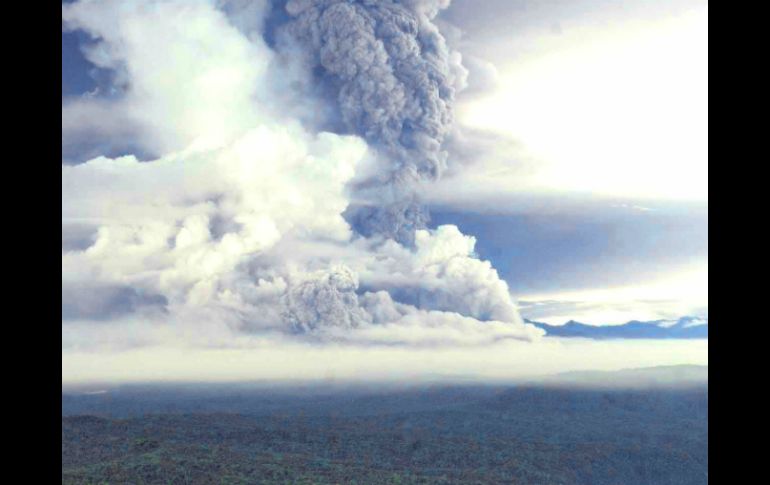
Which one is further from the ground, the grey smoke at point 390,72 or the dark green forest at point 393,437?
the grey smoke at point 390,72

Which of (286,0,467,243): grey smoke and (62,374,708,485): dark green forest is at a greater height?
(286,0,467,243): grey smoke
